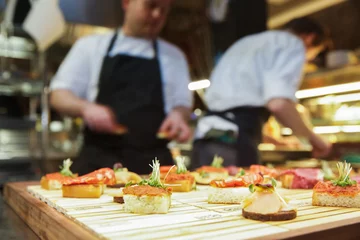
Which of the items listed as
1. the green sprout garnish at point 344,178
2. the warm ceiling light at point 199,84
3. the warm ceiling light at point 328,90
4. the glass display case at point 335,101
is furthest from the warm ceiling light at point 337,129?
the green sprout garnish at point 344,178

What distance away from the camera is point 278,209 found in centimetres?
131

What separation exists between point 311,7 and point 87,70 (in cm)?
333

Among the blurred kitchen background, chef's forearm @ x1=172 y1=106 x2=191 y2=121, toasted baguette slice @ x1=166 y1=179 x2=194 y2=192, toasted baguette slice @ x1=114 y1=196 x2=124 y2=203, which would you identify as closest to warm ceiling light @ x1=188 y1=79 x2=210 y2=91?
the blurred kitchen background

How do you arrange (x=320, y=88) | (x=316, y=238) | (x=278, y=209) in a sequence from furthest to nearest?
1. (x=320, y=88)
2. (x=278, y=209)
3. (x=316, y=238)

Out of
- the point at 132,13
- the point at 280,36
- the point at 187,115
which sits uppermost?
the point at 132,13

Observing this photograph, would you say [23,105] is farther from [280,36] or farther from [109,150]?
[280,36]

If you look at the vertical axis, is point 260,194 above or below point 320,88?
below

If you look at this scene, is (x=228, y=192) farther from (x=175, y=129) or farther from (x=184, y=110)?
(x=184, y=110)

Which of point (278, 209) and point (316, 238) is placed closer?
point (316, 238)

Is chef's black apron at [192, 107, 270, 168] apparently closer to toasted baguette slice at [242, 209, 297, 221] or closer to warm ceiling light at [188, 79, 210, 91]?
warm ceiling light at [188, 79, 210, 91]

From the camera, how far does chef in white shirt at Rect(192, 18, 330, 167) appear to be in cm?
283

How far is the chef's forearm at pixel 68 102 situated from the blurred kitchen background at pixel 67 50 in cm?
52

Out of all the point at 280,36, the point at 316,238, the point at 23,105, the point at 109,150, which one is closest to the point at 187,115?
the point at 109,150

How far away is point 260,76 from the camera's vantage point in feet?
9.68
